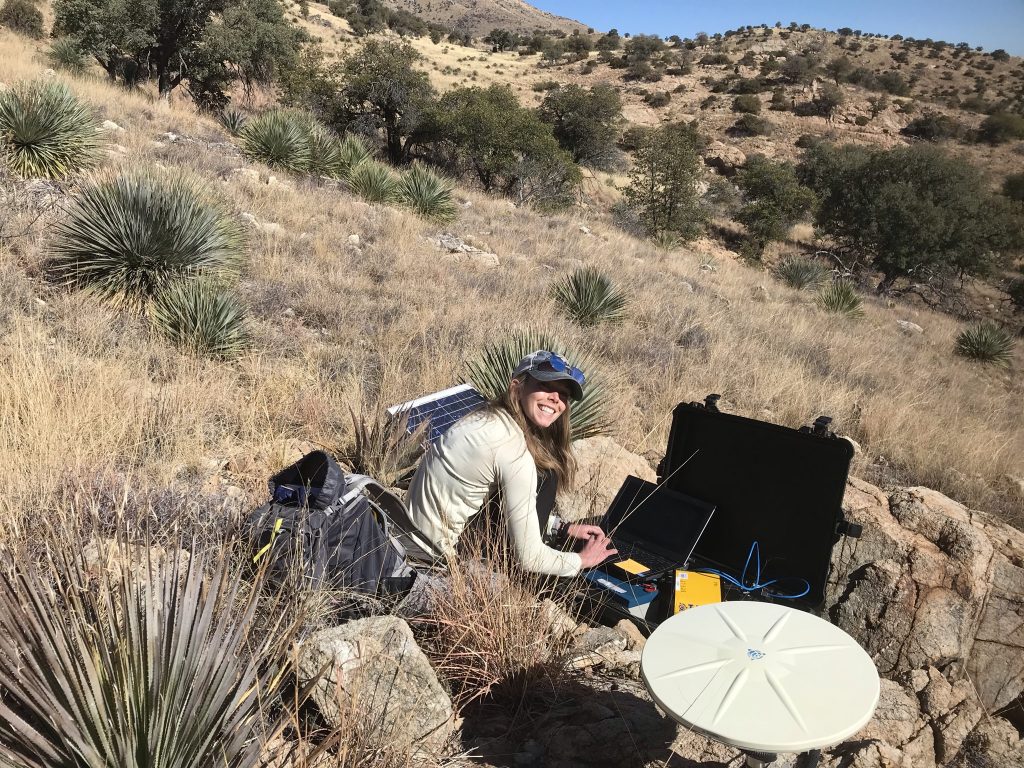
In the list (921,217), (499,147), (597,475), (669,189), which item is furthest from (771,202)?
(597,475)

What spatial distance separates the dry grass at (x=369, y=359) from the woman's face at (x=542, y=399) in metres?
1.50

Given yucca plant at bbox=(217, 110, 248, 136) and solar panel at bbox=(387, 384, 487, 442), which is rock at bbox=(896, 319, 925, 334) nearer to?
solar panel at bbox=(387, 384, 487, 442)

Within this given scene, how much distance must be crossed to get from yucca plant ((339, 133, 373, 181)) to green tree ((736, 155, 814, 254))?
1925cm

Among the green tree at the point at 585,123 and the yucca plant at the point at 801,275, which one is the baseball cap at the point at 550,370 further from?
the green tree at the point at 585,123

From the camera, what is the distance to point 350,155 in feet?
47.7

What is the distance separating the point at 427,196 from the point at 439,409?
9310mm

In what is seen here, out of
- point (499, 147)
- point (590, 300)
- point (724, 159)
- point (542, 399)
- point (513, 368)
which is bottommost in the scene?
point (513, 368)

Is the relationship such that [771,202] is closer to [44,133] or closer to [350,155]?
[350,155]

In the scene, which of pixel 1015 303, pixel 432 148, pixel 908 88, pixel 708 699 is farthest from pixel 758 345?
pixel 908 88

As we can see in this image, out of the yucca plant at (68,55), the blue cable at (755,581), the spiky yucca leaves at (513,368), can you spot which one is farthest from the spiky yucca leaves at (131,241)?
the yucca plant at (68,55)

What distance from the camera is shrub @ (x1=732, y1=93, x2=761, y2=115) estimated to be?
1665 inches

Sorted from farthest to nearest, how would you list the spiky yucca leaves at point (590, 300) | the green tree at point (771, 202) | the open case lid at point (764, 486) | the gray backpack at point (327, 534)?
the green tree at point (771, 202) < the spiky yucca leaves at point (590, 300) < the open case lid at point (764, 486) < the gray backpack at point (327, 534)

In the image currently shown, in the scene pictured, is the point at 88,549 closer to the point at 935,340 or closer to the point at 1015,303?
the point at 935,340

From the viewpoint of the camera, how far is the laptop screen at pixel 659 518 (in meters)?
3.40
